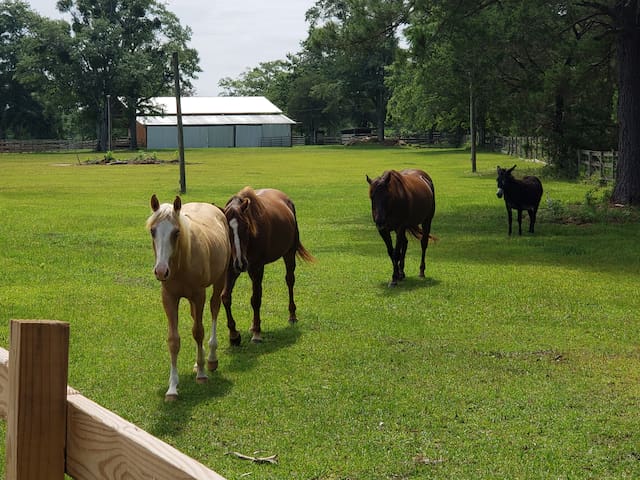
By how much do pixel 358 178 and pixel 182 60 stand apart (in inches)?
2479

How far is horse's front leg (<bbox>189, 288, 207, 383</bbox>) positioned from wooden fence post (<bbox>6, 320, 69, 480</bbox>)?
19.3 ft

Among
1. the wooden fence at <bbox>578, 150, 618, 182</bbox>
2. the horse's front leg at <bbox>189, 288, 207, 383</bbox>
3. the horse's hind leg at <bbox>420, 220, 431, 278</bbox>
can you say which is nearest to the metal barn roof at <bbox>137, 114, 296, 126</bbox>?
the wooden fence at <bbox>578, 150, 618, 182</bbox>

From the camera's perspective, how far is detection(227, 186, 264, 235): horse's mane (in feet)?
32.3

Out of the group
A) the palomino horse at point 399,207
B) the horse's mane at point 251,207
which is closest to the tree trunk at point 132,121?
the palomino horse at point 399,207

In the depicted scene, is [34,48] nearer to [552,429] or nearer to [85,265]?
[85,265]

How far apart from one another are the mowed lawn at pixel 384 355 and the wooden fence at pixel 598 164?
522 inches

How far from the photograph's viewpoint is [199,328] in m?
8.27

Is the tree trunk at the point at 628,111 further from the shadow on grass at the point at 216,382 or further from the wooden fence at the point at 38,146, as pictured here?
the wooden fence at the point at 38,146

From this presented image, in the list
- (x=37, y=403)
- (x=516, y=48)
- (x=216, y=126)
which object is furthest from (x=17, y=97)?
(x=37, y=403)

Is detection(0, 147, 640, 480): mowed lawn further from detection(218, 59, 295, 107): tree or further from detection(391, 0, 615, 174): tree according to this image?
detection(218, 59, 295, 107): tree

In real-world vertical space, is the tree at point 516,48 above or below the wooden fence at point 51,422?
above

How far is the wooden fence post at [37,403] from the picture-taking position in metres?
2.22

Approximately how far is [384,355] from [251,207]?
2.29m

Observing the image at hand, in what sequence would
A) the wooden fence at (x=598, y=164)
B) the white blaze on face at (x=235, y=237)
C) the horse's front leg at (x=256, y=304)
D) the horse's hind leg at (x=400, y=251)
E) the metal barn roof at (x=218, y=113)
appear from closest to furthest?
the white blaze on face at (x=235, y=237) < the horse's front leg at (x=256, y=304) < the horse's hind leg at (x=400, y=251) < the wooden fence at (x=598, y=164) < the metal barn roof at (x=218, y=113)
